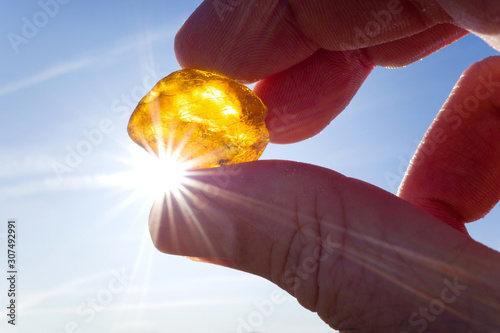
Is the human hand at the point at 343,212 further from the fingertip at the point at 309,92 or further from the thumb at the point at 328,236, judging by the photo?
the fingertip at the point at 309,92

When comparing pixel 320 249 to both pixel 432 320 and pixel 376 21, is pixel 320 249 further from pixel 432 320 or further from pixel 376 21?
pixel 376 21

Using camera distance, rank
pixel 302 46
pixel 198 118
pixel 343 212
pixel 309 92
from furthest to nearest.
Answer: pixel 309 92
pixel 302 46
pixel 198 118
pixel 343 212

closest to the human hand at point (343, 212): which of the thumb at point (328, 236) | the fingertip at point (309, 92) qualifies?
the thumb at point (328, 236)

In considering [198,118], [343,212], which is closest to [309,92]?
[198,118]

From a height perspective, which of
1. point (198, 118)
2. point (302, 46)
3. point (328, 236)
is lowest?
point (328, 236)

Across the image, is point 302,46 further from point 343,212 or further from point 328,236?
point 328,236

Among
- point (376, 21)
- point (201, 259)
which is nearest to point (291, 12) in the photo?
point (376, 21)

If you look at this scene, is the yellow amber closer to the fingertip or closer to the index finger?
the index finger
